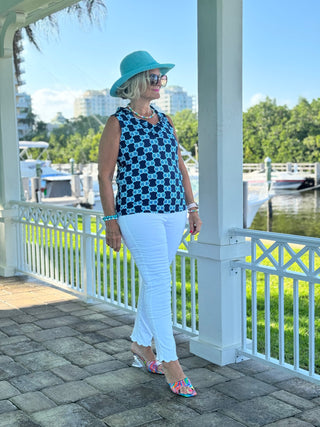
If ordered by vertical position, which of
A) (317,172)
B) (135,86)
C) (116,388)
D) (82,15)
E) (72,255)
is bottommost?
(116,388)

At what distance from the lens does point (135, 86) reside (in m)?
2.91

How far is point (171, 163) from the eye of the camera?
2.97 metres

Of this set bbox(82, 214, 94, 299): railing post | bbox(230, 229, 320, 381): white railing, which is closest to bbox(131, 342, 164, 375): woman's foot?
bbox(230, 229, 320, 381): white railing

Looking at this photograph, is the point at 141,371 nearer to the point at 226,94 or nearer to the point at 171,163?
the point at 171,163

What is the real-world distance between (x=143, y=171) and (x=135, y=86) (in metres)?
0.43

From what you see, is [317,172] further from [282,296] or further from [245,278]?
[282,296]

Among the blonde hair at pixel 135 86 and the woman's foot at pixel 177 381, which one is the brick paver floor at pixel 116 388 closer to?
the woman's foot at pixel 177 381

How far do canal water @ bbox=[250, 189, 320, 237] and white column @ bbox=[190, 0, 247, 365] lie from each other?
18.2 m

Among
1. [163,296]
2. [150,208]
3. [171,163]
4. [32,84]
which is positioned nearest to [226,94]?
[171,163]

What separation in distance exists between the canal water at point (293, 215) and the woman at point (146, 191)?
1874cm

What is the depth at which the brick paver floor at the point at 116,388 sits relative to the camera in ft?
8.76

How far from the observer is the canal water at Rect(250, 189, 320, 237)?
A: 2445cm

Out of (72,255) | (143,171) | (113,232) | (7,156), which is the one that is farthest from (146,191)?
(7,156)

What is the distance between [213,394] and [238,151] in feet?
4.48
